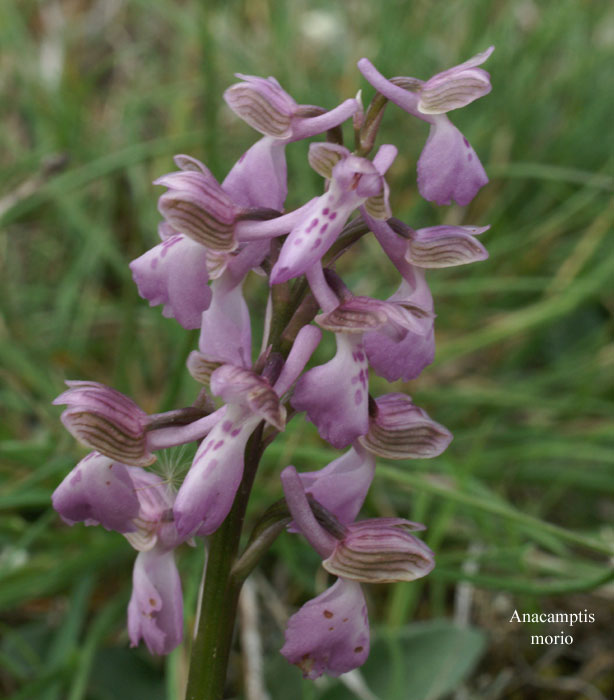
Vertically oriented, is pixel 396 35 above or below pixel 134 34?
below

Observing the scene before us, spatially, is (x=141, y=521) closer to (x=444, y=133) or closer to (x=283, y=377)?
(x=283, y=377)

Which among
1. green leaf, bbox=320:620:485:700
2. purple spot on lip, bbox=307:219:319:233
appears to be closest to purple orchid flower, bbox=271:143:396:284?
purple spot on lip, bbox=307:219:319:233

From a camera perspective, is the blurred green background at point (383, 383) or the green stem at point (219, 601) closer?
the green stem at point (219, 601)

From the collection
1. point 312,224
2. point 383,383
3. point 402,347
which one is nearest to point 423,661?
point 383,383

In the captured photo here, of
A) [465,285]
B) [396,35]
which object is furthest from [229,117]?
[465,285]

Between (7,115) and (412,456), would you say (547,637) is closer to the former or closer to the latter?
(412,456)

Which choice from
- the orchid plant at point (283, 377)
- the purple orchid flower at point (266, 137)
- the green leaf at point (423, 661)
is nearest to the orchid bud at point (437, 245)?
the orchid plant at point (283, 377)

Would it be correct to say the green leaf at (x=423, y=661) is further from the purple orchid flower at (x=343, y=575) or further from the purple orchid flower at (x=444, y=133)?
the purple orchid flower at (x=444, y=133)
